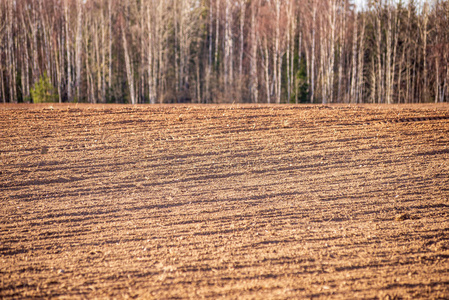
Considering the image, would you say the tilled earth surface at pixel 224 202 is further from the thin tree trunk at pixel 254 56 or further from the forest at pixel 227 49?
the thin tree trunk at pixel 254 56

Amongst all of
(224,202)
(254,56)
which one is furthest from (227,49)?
(224,202)

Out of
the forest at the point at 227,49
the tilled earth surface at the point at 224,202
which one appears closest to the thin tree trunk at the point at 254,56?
the forest at the point at 227,49

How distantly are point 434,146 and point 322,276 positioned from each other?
6950 millimetres

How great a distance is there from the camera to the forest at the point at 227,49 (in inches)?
1016

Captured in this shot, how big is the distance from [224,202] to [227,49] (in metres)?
22.7

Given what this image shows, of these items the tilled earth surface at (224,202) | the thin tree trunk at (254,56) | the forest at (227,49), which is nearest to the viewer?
the tilled earth surface at (224,202)

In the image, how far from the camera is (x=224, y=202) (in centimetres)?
696

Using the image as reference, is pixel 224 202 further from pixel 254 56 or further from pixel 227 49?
pixel 227 49

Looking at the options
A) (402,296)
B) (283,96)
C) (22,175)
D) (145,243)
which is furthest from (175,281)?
(283,96)

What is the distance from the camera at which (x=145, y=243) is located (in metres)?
5.41

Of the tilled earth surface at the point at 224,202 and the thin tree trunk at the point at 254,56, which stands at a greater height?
the thin tree trunk at the point at 254,56

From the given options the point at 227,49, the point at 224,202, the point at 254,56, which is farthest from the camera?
the point at 227,49

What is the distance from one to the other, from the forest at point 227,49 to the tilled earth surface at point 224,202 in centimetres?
1438

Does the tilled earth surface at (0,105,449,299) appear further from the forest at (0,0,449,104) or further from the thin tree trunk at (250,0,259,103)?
the thin tree trunk at (250,0,259,103)
